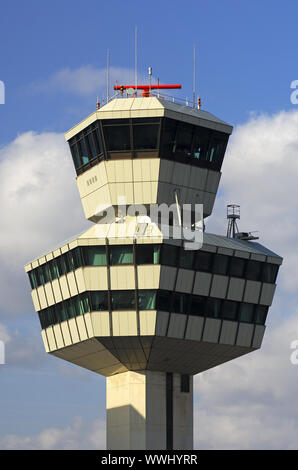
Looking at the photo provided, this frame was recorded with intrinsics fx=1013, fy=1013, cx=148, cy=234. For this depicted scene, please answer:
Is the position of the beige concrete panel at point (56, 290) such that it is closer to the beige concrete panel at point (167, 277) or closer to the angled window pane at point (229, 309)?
the beige concrete panel at point (167, 277)

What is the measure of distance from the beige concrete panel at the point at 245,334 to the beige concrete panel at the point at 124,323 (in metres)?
10.3

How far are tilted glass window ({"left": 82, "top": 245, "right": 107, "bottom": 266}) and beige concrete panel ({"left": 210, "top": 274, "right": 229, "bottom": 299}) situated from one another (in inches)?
362

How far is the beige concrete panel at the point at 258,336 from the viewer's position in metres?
86.6

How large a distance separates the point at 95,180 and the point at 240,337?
714 inches

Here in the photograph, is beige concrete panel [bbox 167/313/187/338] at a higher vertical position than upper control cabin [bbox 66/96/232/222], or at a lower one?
lower

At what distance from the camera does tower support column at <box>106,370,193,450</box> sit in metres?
83.5

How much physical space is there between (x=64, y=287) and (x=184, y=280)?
1044 cm

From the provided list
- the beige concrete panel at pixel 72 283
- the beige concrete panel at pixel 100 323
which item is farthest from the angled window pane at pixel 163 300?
the beige concrete panel at pixel 72 283

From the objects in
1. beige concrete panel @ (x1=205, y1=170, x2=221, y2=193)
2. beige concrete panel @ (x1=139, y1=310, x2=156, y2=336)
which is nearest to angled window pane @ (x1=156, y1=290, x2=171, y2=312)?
beige concrete panel @ (x1=139, y1=310, x2=156, y2=336)

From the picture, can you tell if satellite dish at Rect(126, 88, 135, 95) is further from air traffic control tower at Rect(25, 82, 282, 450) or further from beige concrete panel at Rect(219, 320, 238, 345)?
beige concrete panel at Rect(219, 320, 238, 345)

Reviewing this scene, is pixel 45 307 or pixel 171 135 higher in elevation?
pixel 171 135
